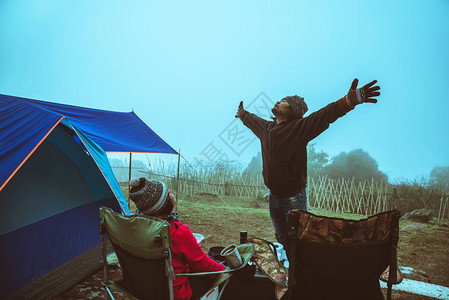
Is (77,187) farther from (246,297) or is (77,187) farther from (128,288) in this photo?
(246,297)

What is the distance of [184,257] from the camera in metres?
1.35

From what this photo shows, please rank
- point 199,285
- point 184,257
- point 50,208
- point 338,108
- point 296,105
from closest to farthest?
point 184,257 < point 199,285 < point 338,108 < point 296,105 < point 50,208

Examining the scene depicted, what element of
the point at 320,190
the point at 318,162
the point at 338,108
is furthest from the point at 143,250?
the point at 318,162

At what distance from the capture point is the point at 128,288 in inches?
57.6

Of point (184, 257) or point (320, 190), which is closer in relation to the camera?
point (184, 257)

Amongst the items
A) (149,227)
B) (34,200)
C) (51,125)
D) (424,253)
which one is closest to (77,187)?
(34,200)

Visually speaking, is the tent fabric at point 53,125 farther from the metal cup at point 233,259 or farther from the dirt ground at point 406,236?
the dirt ground at point 406,236

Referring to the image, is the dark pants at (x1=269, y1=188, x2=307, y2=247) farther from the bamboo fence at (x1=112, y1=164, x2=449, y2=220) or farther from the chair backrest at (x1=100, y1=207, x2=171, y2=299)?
the bamboo fence at (x1=112, y1=164, x2=449, y2=220)

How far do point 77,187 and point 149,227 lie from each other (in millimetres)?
2425

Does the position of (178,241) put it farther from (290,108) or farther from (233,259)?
(290,108)

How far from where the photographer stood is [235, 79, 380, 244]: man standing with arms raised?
66.9 inches

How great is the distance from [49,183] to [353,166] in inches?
898

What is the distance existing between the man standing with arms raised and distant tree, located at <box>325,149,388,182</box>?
20714 mm

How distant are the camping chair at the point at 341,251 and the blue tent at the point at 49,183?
1.67 m
